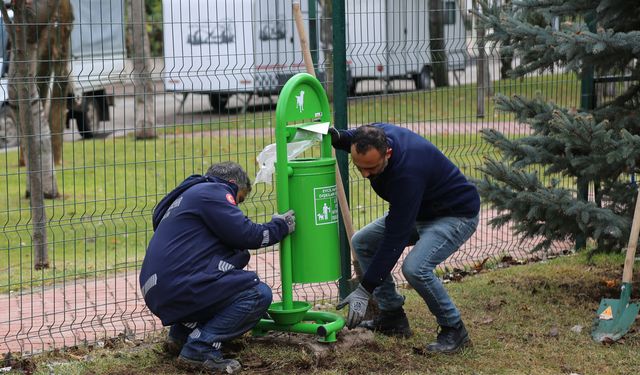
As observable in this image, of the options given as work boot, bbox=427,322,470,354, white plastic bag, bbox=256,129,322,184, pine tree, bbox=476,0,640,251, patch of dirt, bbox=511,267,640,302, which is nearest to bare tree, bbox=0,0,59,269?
white plastic bag, bbox=256,129,322,184

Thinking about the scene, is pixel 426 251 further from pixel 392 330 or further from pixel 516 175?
pixel 516 175

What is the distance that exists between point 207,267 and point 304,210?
676 millimetres

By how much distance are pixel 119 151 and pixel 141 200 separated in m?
3.78

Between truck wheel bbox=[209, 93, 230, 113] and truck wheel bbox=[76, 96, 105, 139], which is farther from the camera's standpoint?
truck wheel bbox=[209, 93, 230, 113]

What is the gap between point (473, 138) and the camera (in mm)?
8570

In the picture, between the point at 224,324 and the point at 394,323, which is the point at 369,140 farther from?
the point at 394,323

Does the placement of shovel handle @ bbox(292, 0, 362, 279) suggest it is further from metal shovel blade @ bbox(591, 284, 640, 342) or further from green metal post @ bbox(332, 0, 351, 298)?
metal shovel blade @ bbox(591, 284, 640, 342)

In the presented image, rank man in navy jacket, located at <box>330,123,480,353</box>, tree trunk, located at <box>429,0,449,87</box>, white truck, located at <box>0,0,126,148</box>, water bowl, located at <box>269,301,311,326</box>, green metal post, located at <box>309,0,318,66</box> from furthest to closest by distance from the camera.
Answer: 1. tree trunk, located at <box>429,0,449,87</box>
2. green metal post, located at <box>309,0,318,66</box>
3. white truck, located at <box>0,0,126,148</box>
4. water bowl, located at <box>269,301,311,326</box>
5. man in navy jacket, located at <box>330,123,480,353</box>

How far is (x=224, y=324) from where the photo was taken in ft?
16.5

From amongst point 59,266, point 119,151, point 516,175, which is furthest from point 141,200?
point 516,175

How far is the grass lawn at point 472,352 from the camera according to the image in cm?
518

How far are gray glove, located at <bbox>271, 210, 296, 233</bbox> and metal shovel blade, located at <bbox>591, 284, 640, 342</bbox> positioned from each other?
83.1 inches

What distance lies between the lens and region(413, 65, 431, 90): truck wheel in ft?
25.4

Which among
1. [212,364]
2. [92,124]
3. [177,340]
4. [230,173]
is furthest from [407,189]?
[92,124]
